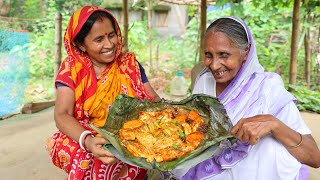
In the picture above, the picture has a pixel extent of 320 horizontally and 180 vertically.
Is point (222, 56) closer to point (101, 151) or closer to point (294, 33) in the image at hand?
point (101, 151)

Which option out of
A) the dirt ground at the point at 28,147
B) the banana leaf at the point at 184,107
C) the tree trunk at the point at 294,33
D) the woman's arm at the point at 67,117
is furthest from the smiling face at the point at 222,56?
the tree trunk at the point at 294,33

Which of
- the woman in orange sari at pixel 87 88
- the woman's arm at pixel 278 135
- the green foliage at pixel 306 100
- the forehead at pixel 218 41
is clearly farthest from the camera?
the green foliage at pixel 306 100

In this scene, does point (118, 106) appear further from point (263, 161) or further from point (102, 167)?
point (263, 161)

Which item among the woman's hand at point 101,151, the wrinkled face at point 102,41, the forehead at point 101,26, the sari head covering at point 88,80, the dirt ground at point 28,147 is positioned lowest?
the dirt ground at point 28,147

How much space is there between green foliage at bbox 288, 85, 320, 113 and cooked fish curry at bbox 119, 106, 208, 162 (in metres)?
4.76

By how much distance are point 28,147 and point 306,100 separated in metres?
4.85

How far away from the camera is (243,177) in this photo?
6.55 ft

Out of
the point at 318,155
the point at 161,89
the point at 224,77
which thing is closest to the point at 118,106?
the point at 224,77

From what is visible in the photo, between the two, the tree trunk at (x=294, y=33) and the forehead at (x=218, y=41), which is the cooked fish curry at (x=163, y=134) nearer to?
the forehead at (x=218, y=41)

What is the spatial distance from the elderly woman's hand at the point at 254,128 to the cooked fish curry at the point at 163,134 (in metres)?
0.20

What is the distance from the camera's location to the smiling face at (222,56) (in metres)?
1.96

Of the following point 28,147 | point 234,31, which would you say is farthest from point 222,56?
point 28,147

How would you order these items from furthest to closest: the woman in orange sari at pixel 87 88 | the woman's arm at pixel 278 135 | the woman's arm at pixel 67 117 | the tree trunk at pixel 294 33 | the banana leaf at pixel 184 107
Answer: the tree trunk at pixel 294 33 → the woman in orange sari at pixel 87 88 → the woman's arm at pixel 67 117 → the woman's arm at pixel 278 135 → the banana leaf at pixel 184 107

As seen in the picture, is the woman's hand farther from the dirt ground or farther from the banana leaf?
the dirt ground
